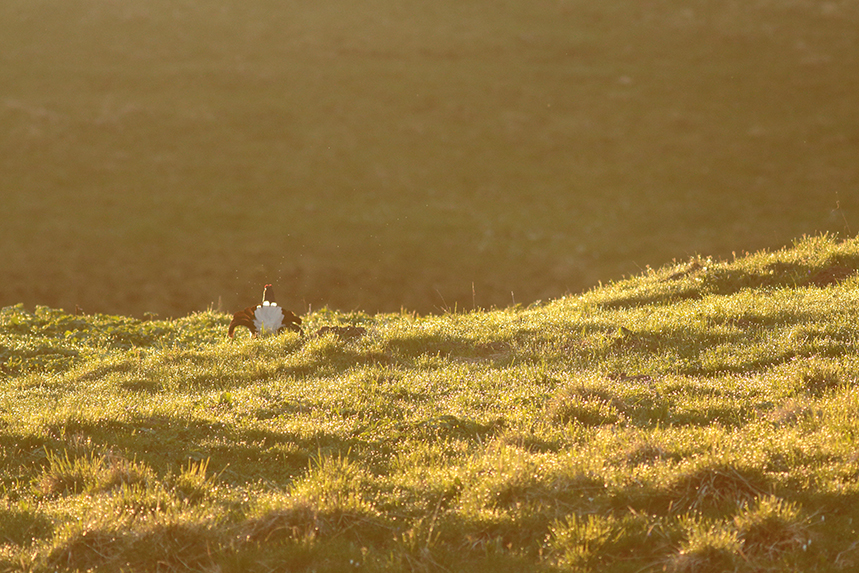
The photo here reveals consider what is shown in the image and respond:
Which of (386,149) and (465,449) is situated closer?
(465,449)

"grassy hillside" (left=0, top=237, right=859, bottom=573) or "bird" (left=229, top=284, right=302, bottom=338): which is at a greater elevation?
"grassy hillside" (left=0, top=237, right=859, bottom=573)

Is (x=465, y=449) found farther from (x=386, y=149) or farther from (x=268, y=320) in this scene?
(x=386, y=149)

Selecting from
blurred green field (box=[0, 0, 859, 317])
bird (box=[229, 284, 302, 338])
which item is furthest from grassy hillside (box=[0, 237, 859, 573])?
blurred green field (box=[0, 0, 859, 317])

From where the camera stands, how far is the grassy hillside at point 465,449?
15.6 ft

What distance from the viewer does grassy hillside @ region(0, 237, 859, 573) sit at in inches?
188

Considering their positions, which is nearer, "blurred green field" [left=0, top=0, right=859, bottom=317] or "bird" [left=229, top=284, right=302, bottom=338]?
"bird" [left=229, top=284, right=302, bottom=338]

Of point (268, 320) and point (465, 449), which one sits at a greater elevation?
point (465, 449)

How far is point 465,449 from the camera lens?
20.7 feet

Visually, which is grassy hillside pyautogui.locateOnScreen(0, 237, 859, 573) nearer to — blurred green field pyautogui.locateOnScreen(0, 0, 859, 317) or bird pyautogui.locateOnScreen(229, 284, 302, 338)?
bird pyautogui.locateOnScreen(229, 284, 302, 338)

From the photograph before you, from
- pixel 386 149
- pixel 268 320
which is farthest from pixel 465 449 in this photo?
pixel 386 149

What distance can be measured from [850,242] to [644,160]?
28614mm

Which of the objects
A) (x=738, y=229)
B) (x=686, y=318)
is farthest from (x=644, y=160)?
(x=686, y=318)

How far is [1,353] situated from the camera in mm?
12242

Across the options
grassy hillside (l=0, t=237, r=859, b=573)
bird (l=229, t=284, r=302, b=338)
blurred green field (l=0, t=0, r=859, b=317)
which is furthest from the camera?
blurred green field (l=0, t=0, r=859, b=317)
